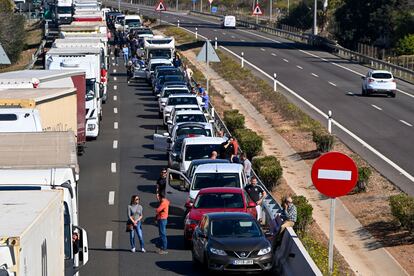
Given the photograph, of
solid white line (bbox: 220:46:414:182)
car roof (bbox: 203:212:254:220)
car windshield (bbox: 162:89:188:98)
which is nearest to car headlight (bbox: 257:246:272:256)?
car roof (bbox: 203:212:254:220)

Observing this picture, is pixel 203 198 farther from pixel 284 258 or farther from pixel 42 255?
pixel 42 255

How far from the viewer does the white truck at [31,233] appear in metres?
9.23

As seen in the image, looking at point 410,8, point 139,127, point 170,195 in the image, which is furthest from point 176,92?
point 410,8

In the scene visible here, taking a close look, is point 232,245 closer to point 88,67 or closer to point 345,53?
point 88,67

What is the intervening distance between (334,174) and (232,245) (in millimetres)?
4680

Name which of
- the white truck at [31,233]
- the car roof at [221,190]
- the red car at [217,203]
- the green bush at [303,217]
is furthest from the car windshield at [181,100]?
the white truck at [31,233]

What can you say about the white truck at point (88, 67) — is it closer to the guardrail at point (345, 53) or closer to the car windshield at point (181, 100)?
the car windshield at point (181, 100)

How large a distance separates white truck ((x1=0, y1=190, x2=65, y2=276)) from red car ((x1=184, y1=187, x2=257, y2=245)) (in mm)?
9295

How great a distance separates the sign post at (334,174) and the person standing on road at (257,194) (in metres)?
8.79

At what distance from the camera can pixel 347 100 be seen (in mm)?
52094

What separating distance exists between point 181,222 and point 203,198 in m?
2.70

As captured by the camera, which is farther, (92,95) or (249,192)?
(92,95)

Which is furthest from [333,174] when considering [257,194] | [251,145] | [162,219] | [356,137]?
[356,137]

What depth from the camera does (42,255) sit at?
1102cm
